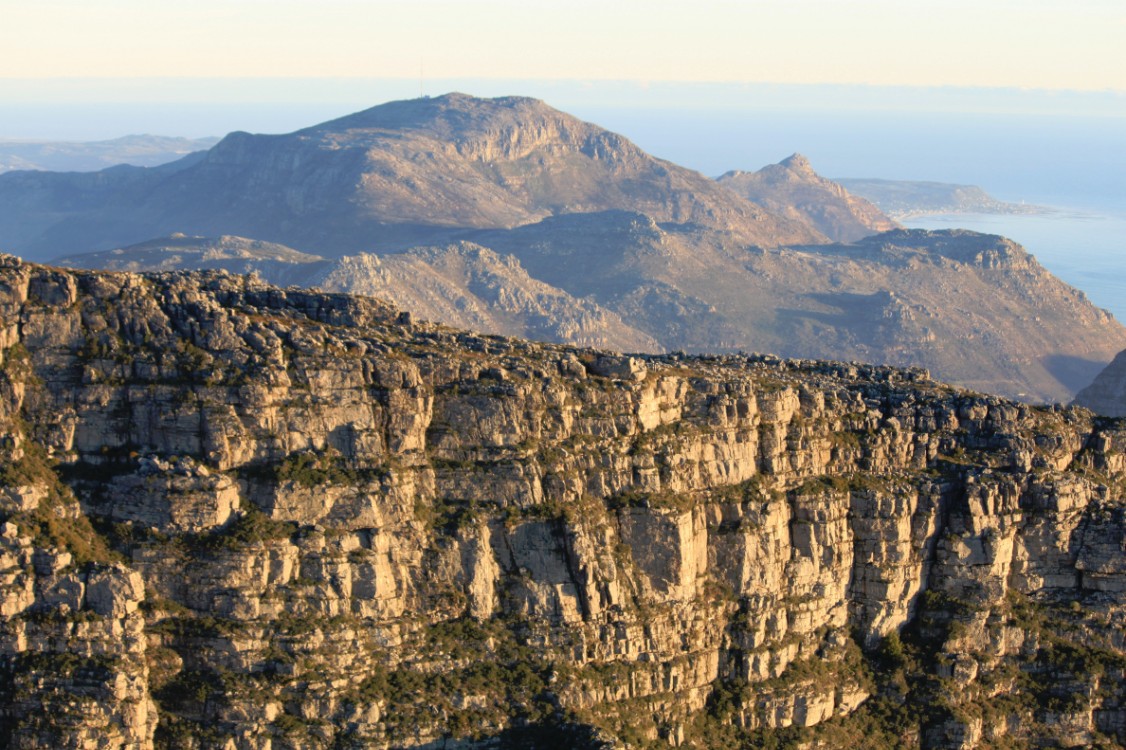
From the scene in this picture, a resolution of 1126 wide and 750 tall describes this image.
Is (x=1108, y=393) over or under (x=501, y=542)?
under

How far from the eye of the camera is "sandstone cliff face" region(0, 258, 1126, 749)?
65625 mm

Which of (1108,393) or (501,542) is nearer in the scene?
(501,542)

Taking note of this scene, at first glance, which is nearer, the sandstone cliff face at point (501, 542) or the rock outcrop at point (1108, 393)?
the sandstone cliff face at point (501, 542)

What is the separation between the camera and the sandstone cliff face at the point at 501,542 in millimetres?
65625

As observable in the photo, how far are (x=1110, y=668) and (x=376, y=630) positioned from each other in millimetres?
33853

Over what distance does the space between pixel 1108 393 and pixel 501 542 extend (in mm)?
111498

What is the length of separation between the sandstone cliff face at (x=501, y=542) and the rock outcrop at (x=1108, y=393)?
8201 cm

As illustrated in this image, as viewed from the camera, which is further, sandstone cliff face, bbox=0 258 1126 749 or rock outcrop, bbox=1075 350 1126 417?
rock outcrop, bbox=1075 350 1126 417

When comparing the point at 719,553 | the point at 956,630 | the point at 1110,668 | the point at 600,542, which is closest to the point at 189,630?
the point at 600,542

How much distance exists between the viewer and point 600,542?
240ft

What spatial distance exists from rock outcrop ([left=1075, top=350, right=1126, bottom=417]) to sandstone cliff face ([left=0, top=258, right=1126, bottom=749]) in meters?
82.0

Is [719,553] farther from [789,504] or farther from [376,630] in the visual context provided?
[376,630]

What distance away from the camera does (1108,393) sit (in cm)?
16862

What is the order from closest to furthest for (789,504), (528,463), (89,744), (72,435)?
(89,744) < (72,435) < (528,463) < (789,504)
